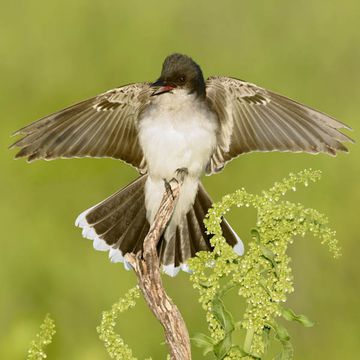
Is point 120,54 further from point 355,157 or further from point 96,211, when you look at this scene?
point 96,211

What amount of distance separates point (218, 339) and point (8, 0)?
883 centimetres

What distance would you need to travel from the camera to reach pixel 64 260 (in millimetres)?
8461

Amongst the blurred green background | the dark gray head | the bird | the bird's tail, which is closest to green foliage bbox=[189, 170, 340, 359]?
the blurred green background

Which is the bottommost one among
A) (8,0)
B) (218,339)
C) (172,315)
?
(218,339)

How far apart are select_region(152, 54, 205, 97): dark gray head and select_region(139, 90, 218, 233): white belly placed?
68 millimetres

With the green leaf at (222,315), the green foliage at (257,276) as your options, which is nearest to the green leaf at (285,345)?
the green foliage at (257,276)

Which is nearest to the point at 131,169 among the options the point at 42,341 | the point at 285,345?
the point at 42,341

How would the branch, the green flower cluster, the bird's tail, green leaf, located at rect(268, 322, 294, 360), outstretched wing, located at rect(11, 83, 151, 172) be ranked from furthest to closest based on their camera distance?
the bird's tail < outstretched wing, located at rect(11, 83, 151, 172) < the branch < the green flower cluster < green leaf, located at rect(268, 322, 294, 360)

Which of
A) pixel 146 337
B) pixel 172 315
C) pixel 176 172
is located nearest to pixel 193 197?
pixel 176 172

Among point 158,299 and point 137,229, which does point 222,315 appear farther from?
point 137,229

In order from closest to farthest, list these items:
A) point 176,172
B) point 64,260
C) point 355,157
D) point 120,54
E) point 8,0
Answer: point 176,172 < point 64,260 < point 355,157 < point 120,54 < point 8,0

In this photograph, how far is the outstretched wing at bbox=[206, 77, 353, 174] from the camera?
7.03 metres

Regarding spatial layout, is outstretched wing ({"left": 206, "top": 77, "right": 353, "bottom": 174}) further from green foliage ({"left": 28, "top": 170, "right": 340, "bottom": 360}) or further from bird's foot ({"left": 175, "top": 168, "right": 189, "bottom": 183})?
green foliage ({"left": 28, "top": 170, "right": 340, "bottom": 360})

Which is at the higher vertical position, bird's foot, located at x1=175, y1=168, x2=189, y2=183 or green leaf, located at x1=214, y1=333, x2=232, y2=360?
bird's foot, located at x1=175, y1=168, x2=189, y2=183
